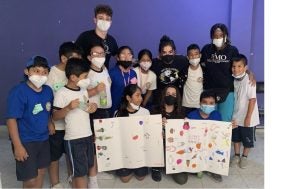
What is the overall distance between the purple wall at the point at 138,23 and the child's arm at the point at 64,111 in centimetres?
178

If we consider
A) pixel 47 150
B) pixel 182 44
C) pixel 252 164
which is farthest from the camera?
pixel 182 44

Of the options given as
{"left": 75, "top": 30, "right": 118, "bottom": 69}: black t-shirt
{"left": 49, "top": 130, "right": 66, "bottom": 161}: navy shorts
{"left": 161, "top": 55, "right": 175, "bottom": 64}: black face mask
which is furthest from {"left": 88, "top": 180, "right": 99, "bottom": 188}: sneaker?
{"left": 161, "top": 55, "right": 175, "bottom": 64}: black face mask

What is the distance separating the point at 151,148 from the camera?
9.05ft

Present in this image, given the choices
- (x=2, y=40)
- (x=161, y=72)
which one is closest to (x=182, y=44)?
(x=161, y=72)

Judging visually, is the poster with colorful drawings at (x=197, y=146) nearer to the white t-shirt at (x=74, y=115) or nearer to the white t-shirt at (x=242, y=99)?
the white t-shirt at (x=242, y=99)

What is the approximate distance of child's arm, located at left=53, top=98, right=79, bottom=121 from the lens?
2244mm

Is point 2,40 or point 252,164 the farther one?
point 2,40

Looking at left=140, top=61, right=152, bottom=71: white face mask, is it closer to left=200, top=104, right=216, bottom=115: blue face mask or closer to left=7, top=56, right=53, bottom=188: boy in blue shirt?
left=200, top=104, right=216, bottom=115: blue face mask

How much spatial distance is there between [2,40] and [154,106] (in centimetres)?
235

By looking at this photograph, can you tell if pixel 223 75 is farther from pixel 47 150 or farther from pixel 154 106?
pixel 47 150

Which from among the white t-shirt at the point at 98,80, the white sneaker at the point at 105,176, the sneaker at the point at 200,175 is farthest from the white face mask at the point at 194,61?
the white sneaker at the point at 105,176

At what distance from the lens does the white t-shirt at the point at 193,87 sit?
9.88 ft

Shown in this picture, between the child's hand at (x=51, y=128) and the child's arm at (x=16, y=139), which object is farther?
the child's hand at (x=51, y=128)

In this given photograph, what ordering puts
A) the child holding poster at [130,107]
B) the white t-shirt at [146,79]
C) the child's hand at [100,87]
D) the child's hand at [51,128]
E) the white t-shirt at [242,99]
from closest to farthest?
the child's hand at [51,128], the child's hand at [100,87], the child holding poster at [130,107], the white t-shirt at [242,99], the white t-shirt at [146,79]
